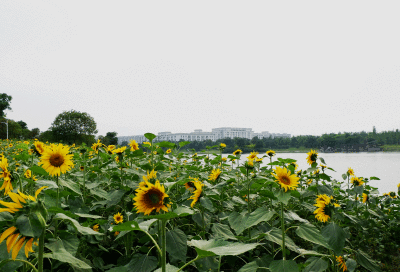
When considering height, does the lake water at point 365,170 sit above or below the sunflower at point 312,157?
below

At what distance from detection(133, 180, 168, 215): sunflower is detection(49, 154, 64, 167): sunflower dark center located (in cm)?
93

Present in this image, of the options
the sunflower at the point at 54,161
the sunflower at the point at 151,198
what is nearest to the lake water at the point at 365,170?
the sunflower at the point at 151,198

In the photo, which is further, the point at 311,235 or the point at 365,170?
the point at 365,170

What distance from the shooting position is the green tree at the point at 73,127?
2528 cm

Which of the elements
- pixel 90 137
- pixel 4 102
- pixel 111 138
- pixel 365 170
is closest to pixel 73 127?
pixel 90 137

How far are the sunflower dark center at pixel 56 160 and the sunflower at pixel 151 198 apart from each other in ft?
3.04

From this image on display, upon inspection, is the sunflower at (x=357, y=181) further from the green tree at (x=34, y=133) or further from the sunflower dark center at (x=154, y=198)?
the green tree at (x=34, y=133)

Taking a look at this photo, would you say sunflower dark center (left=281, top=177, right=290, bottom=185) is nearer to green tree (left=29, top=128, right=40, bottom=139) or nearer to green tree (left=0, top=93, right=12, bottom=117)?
green tree (left=29, top=128, right=40, bottom=139)

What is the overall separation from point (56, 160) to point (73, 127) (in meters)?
28.0

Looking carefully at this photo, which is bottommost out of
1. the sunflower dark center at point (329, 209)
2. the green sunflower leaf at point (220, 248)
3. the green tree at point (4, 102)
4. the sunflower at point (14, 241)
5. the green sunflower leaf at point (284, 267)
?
the green sunflower leaf at point (284, 267)

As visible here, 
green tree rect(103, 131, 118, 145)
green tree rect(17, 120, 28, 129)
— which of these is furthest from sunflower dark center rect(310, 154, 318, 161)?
green tree rect(17, 120, 28, 129)

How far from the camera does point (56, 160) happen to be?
5.44 ft

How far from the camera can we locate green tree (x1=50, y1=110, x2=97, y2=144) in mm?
25281

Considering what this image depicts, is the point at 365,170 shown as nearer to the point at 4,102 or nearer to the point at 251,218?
the point at 251,218
